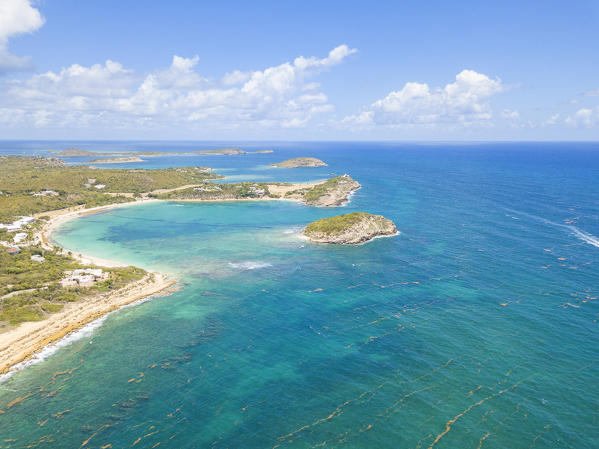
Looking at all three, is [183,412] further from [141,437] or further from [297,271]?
[297,271]

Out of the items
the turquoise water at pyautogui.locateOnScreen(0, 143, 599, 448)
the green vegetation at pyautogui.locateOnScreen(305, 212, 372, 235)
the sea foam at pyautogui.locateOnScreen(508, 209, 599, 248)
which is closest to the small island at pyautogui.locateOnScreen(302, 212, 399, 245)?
the green vegetation at pyautogui.locateOnScreen(305, 212, 372, 235)

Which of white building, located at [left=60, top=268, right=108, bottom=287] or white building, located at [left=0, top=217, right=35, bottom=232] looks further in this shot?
white building, located at [left=0, top=217, right=35, bottom=232]

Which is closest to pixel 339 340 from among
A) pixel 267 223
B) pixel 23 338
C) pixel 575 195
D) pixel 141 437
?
pixel 141 437

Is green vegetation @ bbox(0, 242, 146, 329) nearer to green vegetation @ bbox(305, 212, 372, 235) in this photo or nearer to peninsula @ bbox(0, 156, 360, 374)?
peninsula @ bbox(0, 156, 360, 374)

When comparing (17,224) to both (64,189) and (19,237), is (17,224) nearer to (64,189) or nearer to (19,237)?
(19,237)

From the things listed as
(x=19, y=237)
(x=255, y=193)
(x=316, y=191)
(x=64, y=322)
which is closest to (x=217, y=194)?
(x=255, y=193)

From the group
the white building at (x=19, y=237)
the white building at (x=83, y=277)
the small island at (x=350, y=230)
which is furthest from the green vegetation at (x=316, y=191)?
the white building at (x=19, y=237)
